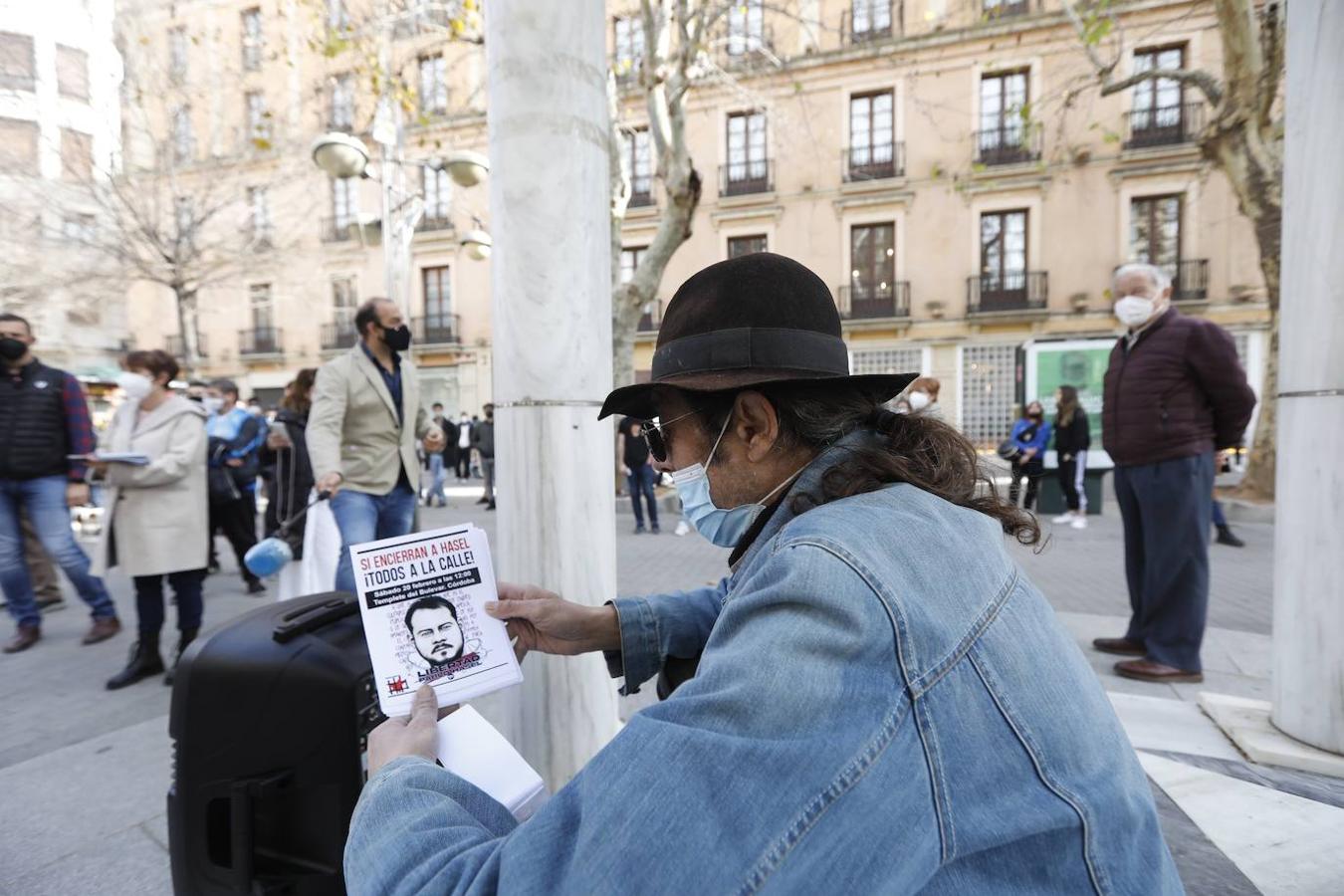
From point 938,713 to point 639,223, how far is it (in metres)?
24.5

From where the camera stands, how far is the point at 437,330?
25.4 meters

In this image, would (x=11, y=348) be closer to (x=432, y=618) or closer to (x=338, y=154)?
(x=432, y=618)

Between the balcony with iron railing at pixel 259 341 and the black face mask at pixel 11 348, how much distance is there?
25.0 metres

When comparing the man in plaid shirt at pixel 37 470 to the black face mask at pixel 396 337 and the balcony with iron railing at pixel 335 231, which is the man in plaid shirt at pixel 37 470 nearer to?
the black face mask at pixel 396 337

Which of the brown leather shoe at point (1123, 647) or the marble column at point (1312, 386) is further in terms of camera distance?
the brown leather shoe at point (1123, 647)

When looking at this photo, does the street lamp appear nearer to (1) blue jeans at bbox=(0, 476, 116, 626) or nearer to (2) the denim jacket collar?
(1) blue jeans at bbox=(0, 476, 116, 626)

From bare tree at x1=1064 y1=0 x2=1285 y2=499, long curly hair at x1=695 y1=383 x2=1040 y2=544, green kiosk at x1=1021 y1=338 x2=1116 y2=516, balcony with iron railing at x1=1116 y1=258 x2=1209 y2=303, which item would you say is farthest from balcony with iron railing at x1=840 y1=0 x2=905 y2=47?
long curly hair at x1=695 y1=383 x2=1040 y2=544

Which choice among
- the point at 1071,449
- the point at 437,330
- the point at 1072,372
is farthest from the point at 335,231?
the point at 1071,449

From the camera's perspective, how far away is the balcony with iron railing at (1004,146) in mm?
20609

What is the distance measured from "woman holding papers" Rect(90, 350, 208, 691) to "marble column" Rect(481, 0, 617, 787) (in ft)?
8.47

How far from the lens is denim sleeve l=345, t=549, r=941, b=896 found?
702 millimetres

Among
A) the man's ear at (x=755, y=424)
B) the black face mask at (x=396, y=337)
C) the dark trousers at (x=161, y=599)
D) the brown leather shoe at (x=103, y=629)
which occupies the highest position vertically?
the black face mask at (x=396, y=337)

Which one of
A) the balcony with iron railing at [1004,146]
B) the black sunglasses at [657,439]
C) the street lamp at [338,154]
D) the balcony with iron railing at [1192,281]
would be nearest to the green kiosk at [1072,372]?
the balcony with iron railing at [1192,281]

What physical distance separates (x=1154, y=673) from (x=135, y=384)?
5411 mm
